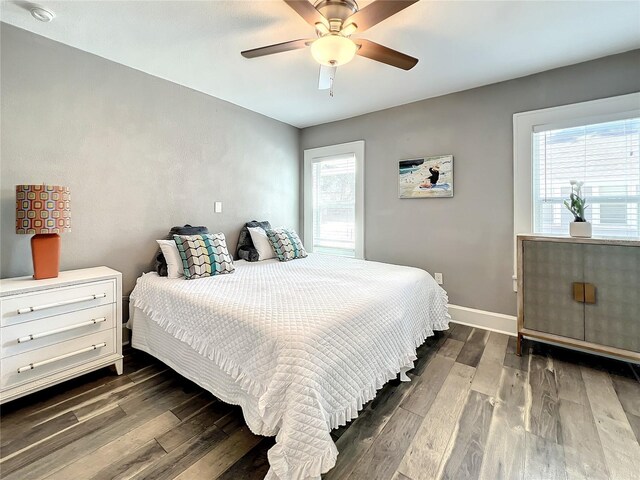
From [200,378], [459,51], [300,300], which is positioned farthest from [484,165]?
[200,378]

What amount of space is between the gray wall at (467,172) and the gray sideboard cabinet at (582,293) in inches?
17.6

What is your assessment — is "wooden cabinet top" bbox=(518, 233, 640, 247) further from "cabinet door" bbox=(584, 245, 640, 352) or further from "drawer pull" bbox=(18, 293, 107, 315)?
"drawer pull" bbox=(18, 293, 107, 315)

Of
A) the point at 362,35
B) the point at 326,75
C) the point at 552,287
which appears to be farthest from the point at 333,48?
the point at 552,287

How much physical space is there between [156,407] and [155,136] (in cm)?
228

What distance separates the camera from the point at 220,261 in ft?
8.29

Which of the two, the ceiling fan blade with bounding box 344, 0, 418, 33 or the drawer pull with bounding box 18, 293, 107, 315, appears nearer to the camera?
the ceiling fan blade with bounding box 344, 0, 418, 33

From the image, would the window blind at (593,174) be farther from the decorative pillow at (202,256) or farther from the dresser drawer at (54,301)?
the dresser drawer at (54,301)

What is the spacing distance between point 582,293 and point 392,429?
1786 millimetres

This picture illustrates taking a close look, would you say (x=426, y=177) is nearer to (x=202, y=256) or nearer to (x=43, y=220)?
(x=202, y=256)

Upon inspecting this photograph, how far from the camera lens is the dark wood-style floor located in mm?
1338

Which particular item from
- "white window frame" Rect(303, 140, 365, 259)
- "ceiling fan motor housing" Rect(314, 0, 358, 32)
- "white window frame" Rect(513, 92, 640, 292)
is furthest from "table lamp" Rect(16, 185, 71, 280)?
"white window frame" Rect(513, 92, 640, 292)

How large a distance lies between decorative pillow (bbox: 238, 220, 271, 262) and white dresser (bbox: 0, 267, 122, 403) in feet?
4.34

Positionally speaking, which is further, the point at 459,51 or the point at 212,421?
the point at 459,51

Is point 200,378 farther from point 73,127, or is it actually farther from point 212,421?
point 73,127
